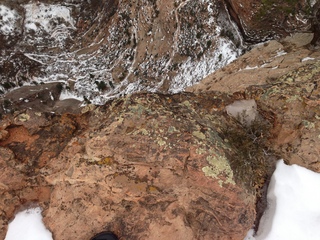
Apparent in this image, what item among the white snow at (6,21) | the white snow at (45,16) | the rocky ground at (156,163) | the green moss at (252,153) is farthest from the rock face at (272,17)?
the white snow at (6,21)

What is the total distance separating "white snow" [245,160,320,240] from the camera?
18.0 feet

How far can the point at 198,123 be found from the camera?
20.1 ft

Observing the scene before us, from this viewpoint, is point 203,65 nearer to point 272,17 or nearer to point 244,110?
point 272,17

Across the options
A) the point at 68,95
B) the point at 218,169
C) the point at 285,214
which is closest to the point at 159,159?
the point at 218,169

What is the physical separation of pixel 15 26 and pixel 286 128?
18.8 m

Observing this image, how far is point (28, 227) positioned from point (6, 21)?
17105 mm

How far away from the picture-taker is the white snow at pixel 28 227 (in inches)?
225

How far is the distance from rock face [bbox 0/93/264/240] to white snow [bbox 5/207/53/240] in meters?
0.15

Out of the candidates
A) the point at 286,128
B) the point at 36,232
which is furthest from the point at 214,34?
the point at 36,232

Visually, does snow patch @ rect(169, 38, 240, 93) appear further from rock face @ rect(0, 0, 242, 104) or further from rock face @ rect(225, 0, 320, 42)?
rock face @ rect(225, 0, 320, 42)

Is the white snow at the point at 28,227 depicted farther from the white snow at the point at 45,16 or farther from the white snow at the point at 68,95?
the white snow at the point at 45,16

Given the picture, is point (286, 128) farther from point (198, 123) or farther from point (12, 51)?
point (12, 51)

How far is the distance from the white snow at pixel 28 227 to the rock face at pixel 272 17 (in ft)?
36.9

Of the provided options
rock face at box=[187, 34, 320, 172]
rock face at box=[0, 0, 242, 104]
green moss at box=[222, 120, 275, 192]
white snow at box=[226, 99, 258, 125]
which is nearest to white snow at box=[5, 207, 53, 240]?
green moss at box=[222, 120, 275, 192]
